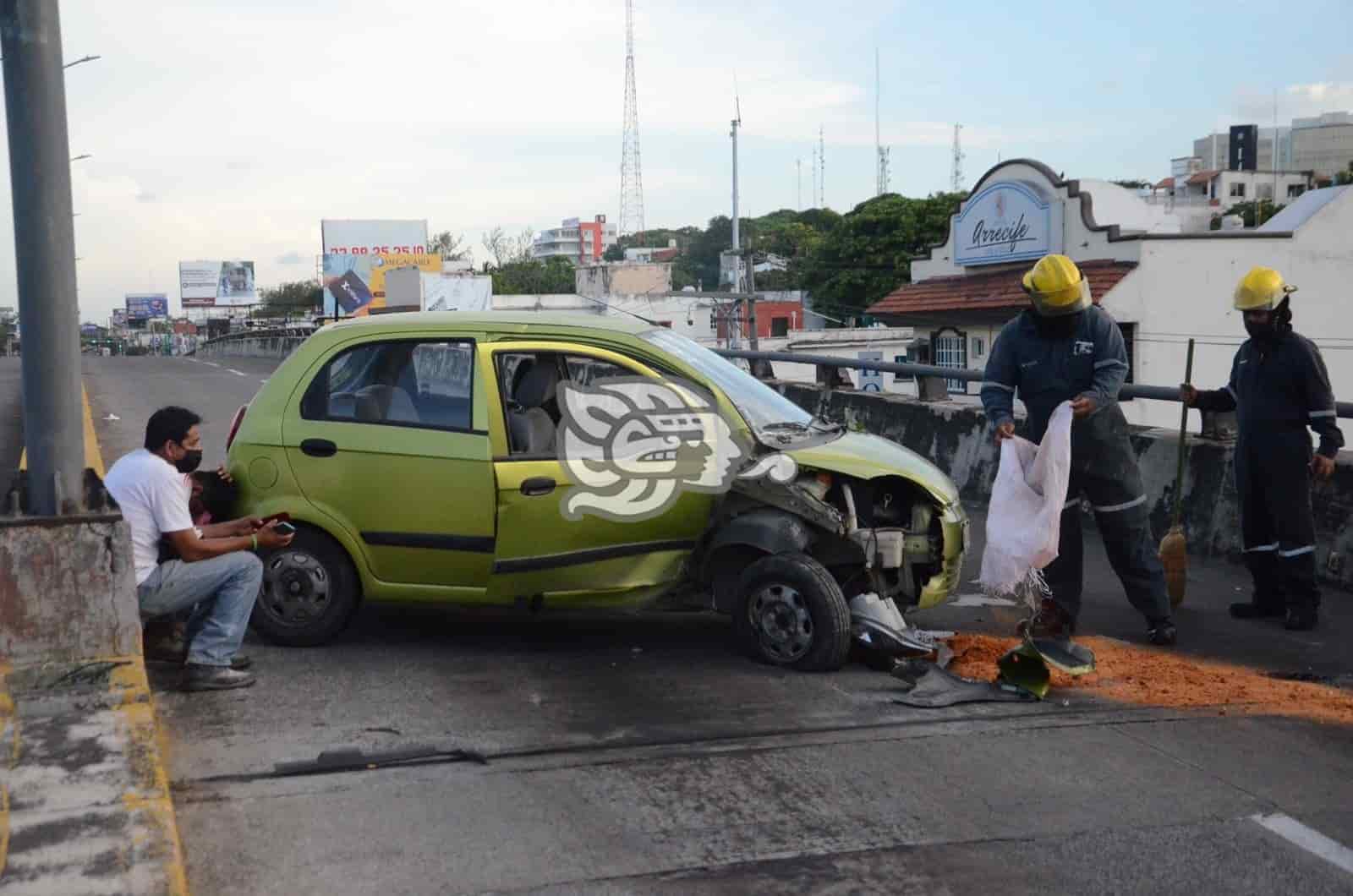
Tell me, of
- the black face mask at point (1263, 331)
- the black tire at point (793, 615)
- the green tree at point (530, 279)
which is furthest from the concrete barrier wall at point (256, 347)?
the green tree at point (530, 279)

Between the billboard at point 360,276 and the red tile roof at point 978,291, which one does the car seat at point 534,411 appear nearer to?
the red tile roof at point 978,291

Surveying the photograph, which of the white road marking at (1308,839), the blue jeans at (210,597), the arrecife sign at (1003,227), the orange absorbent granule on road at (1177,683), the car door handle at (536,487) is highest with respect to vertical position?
the arrecife sign at (1003,227)

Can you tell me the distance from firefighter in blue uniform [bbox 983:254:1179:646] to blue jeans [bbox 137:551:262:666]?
Answer: 3818 millimetres

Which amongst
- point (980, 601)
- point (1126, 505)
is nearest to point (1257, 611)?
point (1126, 505)

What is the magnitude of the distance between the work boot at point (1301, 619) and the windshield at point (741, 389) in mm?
2814

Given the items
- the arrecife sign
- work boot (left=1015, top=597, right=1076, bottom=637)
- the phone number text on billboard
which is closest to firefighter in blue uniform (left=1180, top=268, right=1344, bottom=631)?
work boot (left=1015, top=597, right=1076, bottom=637)

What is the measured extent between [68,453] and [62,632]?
0.86m

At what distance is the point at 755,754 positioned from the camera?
5414 millimetres

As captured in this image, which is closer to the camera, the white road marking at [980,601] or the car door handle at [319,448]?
the car door handle at [319,448]

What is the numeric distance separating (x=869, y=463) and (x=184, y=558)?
3.17m

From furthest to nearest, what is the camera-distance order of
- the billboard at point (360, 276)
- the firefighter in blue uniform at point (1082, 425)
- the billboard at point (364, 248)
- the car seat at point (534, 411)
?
the billboard at point (364, 248) → the billboard at point (360, 276) → the firefighter in blue uniform at point (1082, 425) → the car seat at point (534, 411)

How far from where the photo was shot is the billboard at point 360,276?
3351 inches

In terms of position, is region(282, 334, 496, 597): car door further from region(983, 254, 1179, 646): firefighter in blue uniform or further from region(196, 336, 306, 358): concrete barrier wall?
region(196, 336, 306, 358): concrete barrier wall

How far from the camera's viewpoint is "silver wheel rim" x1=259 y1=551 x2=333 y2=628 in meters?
6.84
